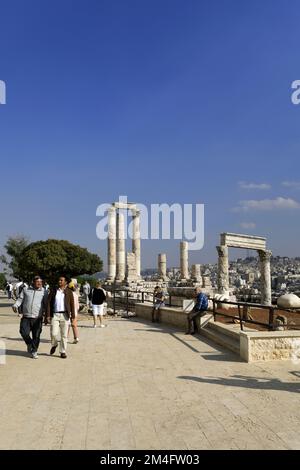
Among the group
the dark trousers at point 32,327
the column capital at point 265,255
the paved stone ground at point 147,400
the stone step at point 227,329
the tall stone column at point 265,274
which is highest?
the column capital at point 265,255

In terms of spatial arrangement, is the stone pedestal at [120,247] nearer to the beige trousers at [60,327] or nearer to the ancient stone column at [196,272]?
the ancient stone column at [196,272]

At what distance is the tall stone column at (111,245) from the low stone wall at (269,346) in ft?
115

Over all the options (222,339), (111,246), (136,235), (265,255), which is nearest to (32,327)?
(222,339)

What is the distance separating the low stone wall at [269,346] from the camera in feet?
27.7

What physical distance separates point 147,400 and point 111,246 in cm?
3839

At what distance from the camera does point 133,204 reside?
4562cm

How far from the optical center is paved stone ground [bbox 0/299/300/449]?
15.0 ft

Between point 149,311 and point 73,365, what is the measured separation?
8.71 metres

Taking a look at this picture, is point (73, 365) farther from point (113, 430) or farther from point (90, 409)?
point (113, 430)

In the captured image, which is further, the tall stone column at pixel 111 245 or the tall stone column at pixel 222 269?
the tall stone column at pixel 111 245

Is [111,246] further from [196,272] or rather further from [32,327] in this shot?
[32,327]

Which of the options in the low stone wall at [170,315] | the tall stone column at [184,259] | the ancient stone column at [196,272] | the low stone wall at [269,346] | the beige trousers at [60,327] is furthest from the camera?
the tall stone column at [184,259]

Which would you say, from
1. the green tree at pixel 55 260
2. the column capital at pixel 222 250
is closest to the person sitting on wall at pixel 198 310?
the column capital at pixel 222 250

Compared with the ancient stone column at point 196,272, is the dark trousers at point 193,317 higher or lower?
lower
